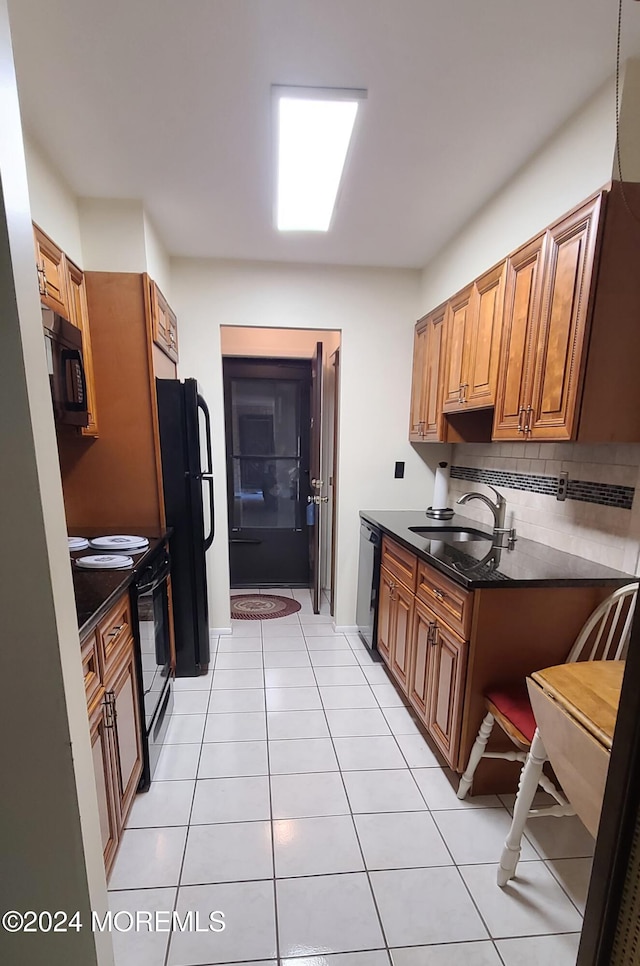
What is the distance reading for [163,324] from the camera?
7.82ft

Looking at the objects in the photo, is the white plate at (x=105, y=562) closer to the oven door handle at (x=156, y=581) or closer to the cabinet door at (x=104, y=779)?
the oven door handle at (x=156, y=581)

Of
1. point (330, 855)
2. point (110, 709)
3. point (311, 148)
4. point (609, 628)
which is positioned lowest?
point (330, 855)

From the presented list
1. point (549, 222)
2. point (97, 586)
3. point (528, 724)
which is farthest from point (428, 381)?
point (97, 586)

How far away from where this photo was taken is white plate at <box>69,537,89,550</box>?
1893mm

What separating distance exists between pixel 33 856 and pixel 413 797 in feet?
4.65

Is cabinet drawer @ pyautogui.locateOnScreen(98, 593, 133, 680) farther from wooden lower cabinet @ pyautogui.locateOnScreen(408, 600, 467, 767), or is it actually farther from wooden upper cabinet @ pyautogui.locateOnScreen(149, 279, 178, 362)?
wooden upper cabinet @ pyautogui.locateOnScreen(149, 279, 178, 362)

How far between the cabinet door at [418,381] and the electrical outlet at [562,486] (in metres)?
1.07

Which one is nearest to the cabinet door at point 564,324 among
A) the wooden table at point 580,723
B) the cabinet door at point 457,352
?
the cabinet door at point 457,352

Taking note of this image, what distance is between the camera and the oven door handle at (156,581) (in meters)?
1.68

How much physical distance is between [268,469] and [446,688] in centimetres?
273

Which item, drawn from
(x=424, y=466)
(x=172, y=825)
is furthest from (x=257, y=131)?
(x=172, y=825)

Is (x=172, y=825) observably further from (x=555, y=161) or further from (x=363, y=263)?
(x=363, y=263)

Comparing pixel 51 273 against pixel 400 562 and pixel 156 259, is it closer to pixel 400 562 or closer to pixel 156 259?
pixel 156 259

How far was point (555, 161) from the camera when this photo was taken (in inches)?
64.4
